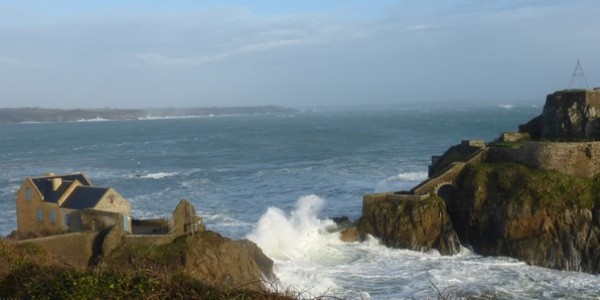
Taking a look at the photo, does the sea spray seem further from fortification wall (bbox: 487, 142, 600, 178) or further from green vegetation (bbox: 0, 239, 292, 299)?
green vegetation (bbox: 0, 239, 292, 299)

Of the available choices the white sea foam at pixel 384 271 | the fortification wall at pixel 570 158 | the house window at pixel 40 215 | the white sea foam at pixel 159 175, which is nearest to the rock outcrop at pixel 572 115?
the fortification wall at pixel 570 158

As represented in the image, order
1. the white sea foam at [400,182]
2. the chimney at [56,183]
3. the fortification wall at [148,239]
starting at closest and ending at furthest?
the fortification wall at [148,239] → the chimney at [56,183] → the white sea foam at [400,182]

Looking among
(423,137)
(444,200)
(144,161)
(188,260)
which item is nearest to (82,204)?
(188,260)

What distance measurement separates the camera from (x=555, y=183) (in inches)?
1201

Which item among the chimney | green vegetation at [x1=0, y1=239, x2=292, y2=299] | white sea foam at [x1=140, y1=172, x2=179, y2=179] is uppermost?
green vegetation at [x1=0, y1=239, x2=292, y2=299]

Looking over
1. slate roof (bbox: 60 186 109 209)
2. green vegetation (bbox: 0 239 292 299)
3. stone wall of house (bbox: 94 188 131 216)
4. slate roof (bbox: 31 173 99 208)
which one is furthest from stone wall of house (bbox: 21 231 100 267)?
green vegetation (bbox: 0 239 292 299)

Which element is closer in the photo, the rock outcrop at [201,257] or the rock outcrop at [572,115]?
the rock outcrop at [201,257]

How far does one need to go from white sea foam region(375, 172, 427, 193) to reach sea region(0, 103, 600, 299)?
16cm

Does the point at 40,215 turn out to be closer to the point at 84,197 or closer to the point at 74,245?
the point at 84,197

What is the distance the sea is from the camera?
2505 centimetres

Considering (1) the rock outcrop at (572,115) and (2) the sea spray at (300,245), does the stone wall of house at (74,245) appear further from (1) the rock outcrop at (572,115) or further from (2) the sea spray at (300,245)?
(1) the rock outcrop at (572,115)

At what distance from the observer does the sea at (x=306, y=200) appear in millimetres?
25047

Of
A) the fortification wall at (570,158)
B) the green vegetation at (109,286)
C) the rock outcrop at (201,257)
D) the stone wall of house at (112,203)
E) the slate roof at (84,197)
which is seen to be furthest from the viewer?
the fortification wall at (570,158)

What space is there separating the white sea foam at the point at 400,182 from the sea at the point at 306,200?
6.2 inches
